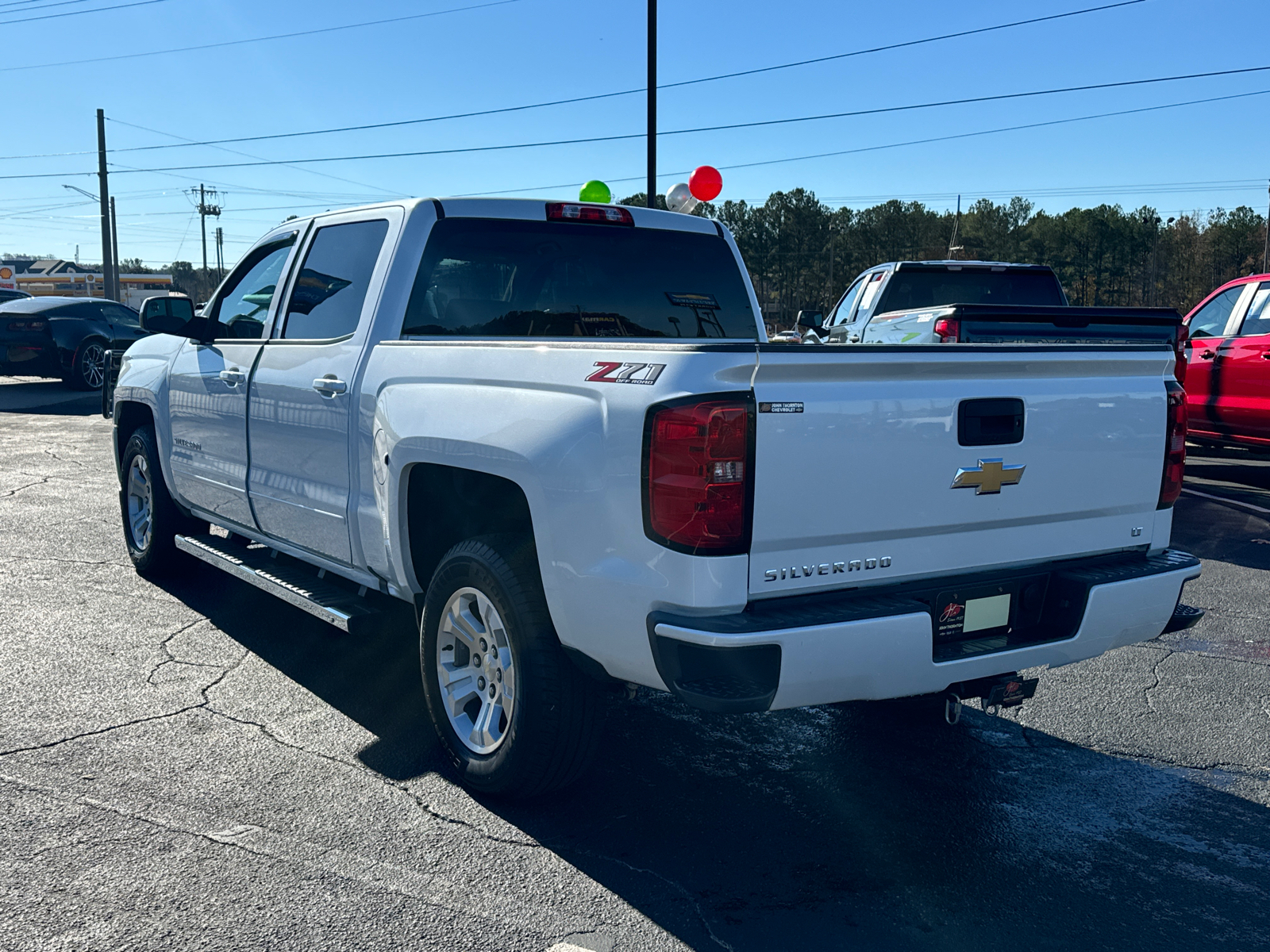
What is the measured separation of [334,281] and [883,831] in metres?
3.25

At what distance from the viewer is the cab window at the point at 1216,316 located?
34.9ft

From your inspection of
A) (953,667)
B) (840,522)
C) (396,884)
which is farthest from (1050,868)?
(396,884)

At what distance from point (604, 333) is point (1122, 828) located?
9.16 ft

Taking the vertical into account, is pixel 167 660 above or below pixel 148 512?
below

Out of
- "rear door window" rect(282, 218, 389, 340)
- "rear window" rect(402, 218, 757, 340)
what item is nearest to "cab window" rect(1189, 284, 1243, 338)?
"rear window" rect(402, 218, 757, 340)

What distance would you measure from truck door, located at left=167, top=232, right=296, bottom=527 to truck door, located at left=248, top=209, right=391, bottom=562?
0.21 metres

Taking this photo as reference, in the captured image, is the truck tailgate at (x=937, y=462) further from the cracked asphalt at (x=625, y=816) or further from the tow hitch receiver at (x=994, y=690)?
the cracked asphalt at (x=625, y=816)

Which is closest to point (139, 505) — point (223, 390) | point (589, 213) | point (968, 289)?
point (223, 390)

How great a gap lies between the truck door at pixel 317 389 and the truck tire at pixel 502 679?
0.83 metres

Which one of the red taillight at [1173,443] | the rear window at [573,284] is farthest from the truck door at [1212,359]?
the red taillight at [1173,443]

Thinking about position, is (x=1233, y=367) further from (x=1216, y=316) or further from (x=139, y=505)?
(x=139, y=505)

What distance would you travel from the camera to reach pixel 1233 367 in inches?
404

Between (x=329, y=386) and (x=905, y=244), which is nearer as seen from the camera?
(x=329, y=386)

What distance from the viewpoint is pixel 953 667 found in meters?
3.27
